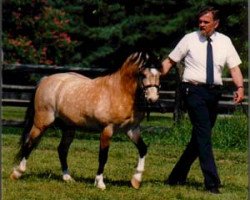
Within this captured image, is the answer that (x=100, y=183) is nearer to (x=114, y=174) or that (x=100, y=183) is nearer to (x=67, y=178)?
(x=67, y=178)

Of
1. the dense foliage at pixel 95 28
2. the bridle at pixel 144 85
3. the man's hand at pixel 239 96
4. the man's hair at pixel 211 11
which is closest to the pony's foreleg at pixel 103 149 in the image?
the bridle at pixel 144 85

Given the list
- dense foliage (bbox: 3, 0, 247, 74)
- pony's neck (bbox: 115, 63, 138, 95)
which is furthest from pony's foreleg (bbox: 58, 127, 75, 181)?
dense foliage (bbox: 3, 0, 247, 74)

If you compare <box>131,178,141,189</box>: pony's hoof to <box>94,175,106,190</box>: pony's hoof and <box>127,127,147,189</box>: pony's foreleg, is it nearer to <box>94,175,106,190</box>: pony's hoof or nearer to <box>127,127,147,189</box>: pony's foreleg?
<box>127,127,147,189</box>: pony's foreleg

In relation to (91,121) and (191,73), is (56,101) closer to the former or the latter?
(91,121)

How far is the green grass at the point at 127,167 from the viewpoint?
8.23 meters

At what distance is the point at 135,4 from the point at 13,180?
24.1 metres

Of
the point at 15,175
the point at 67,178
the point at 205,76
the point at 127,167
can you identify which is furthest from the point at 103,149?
the point at 127,167

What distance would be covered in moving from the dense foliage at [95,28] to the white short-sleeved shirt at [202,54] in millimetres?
14743

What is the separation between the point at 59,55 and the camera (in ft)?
98.2

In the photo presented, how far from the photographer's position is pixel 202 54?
8.39 meters

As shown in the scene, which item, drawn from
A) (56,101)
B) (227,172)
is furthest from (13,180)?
(227,172)

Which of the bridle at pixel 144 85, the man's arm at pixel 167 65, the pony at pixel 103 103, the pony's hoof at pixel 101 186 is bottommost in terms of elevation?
the pony's hoof at pixel 101 186

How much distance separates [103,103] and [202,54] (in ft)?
4.00

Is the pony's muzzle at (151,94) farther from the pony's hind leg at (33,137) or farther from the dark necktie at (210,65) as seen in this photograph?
the pony's hind leg at (33,137)
